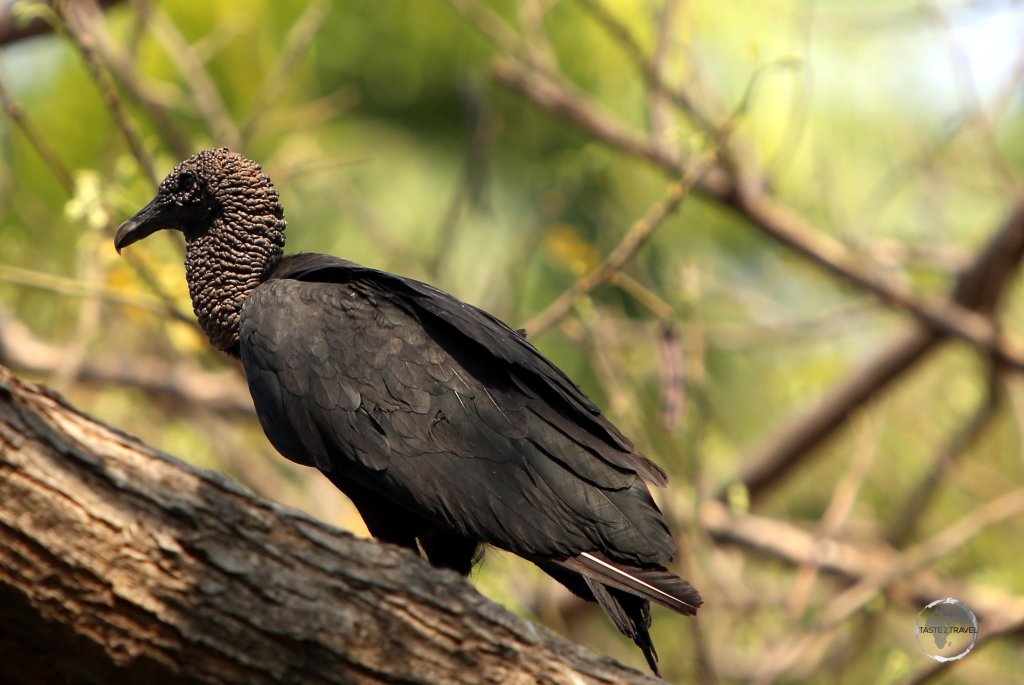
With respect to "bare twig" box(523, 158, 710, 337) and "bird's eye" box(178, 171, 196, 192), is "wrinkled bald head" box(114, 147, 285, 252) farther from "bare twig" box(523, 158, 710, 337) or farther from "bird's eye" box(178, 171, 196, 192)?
"bare twig" box(523, 158, 710, 337)

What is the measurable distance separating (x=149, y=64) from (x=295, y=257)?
6.14 meters

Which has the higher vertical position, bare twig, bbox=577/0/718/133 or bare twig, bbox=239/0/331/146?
bare twig, bbox=577/0/718/133

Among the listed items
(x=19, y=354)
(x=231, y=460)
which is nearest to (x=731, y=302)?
(x=231, y=460)

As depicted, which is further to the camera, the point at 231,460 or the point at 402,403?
the point at 231,460

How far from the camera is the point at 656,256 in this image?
975 centimetres

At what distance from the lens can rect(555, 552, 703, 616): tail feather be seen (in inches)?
115

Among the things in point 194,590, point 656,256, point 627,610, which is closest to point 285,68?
point 627,610

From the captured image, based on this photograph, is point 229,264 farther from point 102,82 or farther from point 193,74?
point 193,74

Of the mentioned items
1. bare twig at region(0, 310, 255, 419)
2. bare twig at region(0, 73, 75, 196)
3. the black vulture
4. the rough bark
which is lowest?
the rough bark

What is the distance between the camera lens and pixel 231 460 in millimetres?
6422

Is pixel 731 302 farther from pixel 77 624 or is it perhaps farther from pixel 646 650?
Answer: pixel 77 624

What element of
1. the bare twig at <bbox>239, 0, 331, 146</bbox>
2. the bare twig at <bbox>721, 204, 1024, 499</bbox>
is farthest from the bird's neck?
the bare twig at <bbox>721, 204, 1024, 499</bbox>

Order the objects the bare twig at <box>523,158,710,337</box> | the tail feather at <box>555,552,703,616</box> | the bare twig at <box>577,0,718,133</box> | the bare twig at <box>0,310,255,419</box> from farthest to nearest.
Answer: the bare twig at <box>0,310,255,419</box> < the bare twig at <box>577,0,718,133</box> < the bare twig at <box>523,158,710,337</box> < the tail feather at <box>555,552,703,616</box>

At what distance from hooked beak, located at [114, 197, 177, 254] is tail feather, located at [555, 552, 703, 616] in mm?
1589
